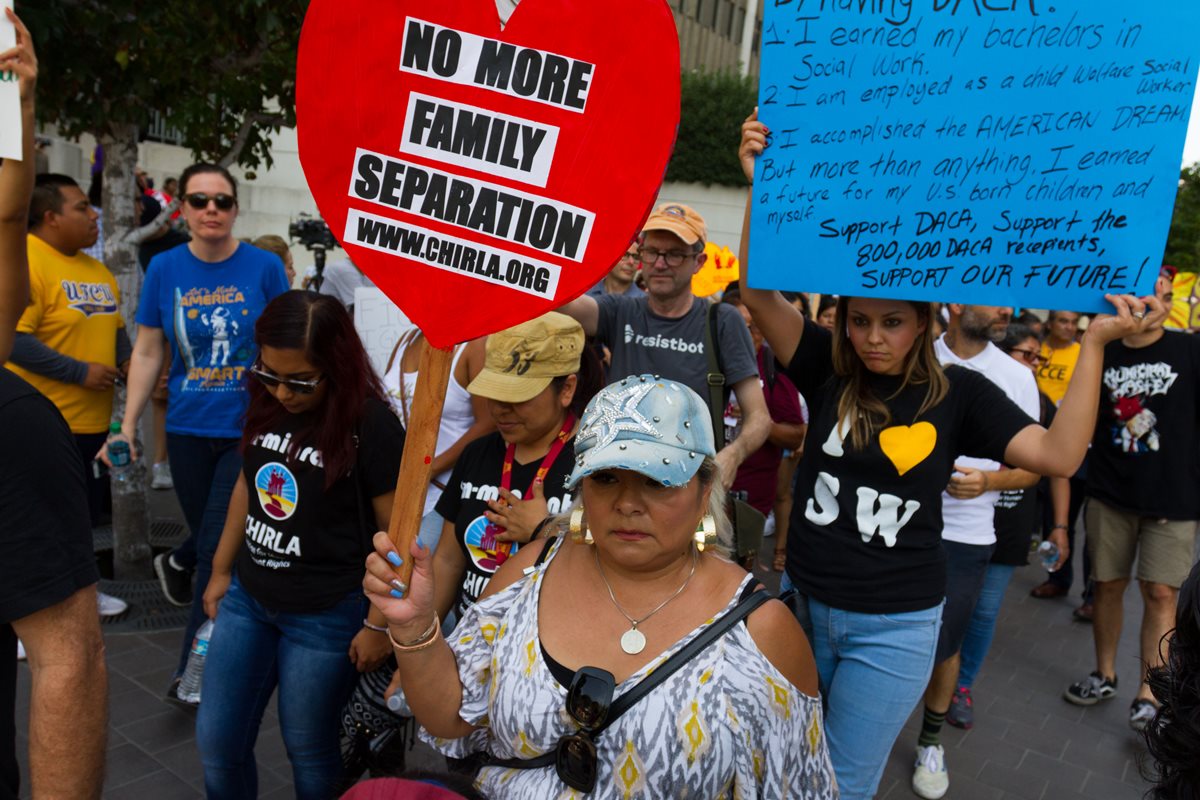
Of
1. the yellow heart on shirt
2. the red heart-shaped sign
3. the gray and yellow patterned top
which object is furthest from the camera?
the yellow heart on shirt

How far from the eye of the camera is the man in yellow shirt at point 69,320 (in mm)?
4465

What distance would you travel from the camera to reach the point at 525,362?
2666mm

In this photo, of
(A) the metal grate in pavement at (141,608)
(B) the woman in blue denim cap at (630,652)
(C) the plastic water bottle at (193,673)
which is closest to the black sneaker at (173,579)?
(A) the metal grate in pavement at (141,608)

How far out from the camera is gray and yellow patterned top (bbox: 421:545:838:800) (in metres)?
1.61

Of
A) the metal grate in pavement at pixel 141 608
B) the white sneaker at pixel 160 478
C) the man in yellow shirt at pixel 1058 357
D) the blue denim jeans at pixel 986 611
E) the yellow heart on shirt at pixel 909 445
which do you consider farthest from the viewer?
the white sneaker at pixel 160 478

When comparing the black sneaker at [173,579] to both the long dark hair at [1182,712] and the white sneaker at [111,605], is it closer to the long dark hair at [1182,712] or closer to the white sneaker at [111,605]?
the white sneaker at [111,605]

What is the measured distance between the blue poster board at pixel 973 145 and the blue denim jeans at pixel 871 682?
923 mm

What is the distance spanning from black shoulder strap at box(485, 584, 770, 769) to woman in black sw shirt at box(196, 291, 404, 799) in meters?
1.11

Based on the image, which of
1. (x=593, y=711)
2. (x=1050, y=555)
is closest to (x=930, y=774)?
(x=1050, y=555)

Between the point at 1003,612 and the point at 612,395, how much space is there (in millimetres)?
5848

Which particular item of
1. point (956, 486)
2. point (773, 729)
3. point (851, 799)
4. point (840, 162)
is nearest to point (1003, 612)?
point (956, 486)

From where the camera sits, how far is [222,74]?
5504mm

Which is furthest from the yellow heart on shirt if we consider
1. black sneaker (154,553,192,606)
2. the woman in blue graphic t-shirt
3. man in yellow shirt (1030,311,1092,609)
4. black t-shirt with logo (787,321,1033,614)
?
man in yellow shirt (1030,311,1092,609)

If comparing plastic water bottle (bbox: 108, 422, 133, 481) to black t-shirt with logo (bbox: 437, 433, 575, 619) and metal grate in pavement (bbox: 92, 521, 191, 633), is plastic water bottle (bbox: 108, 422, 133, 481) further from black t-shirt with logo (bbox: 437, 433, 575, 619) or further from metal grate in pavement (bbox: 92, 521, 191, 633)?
black t-shirt with logo (bbox: 437, 433, 575, 619)
